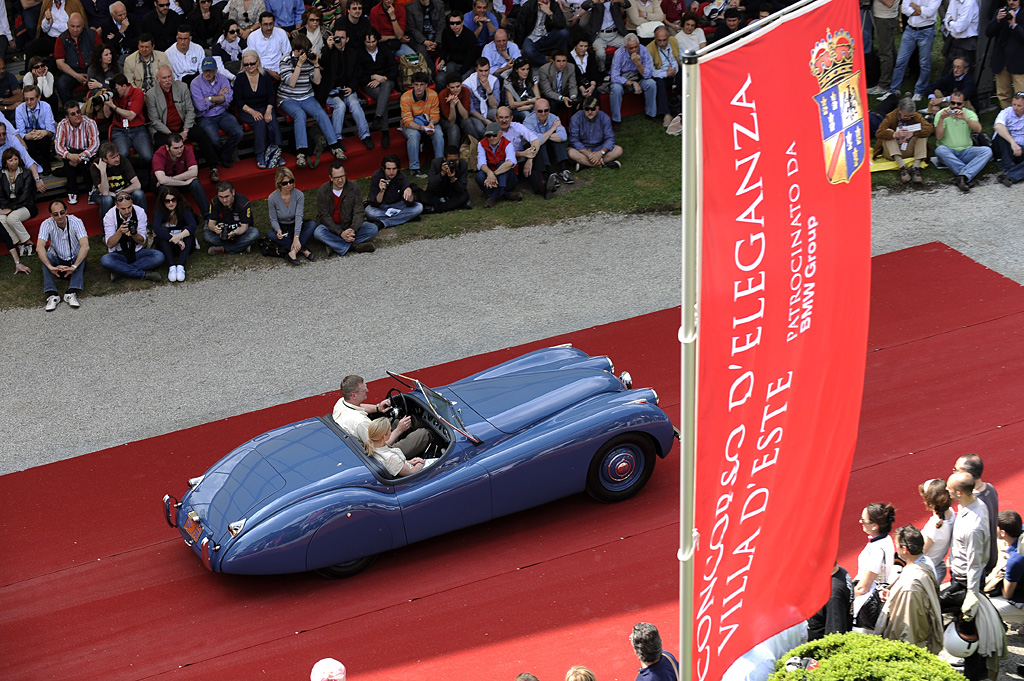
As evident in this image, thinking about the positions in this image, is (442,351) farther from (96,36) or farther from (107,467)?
(96,36)

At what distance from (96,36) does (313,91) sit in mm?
3060

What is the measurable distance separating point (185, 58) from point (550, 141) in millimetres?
5282

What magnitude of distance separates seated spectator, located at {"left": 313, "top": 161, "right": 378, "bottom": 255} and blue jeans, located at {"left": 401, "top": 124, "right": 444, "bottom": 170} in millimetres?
1747

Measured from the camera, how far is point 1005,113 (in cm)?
1472

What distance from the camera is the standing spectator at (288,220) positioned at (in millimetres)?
13633

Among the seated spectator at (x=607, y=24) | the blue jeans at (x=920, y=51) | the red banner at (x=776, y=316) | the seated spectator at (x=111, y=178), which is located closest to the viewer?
the red banner at (x=776, y=316)

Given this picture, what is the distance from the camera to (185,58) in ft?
50.6

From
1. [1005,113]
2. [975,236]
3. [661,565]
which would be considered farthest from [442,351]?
[1005,113]

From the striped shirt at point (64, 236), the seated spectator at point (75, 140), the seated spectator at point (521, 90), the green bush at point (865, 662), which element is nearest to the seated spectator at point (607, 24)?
the seated spectator at point (521, 90)

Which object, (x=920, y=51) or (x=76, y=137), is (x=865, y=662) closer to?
(x=76, y=137)

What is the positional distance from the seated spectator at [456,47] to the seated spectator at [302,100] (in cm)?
199

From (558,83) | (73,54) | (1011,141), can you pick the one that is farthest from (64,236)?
(1011,141)

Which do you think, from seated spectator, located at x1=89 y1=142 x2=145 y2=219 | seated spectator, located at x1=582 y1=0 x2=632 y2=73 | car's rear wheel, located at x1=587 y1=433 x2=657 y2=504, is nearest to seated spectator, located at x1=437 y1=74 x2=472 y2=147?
seated spectator, located at x1=582 y1=0 x2=632 y2=73

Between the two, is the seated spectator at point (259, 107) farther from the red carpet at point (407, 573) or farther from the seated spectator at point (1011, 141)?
the seated spectator at point (1011, 141)
